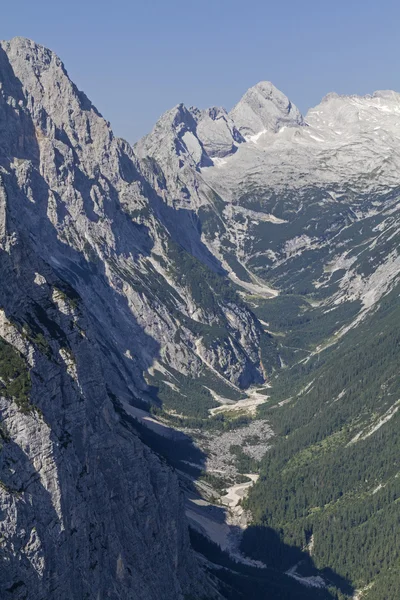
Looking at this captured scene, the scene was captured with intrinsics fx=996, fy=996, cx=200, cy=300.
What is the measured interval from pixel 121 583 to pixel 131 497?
1708cm

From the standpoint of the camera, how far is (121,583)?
125 metres

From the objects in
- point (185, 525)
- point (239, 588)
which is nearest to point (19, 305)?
point (185, 525)

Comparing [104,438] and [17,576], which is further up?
[104,438]

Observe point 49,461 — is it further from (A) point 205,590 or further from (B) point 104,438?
(A) point 205,590

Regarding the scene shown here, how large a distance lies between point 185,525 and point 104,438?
32556mm

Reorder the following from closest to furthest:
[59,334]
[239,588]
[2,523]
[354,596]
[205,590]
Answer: [2,523] < [59,334] < [205,590] < [239,588] < [354,596]

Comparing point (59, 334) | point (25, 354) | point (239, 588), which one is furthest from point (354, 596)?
point (25, 354)

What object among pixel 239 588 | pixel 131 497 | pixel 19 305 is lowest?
pixel 239 588

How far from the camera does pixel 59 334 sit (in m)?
134

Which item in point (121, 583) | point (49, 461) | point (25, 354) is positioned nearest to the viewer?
point (49, 461)

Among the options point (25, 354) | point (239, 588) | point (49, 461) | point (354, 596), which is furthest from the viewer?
point (354, 596)

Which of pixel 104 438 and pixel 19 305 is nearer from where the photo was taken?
pixel 19 305

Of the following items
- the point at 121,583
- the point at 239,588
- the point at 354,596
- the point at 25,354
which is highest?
the point at 25,354

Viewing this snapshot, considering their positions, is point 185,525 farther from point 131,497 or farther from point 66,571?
point 66,571
